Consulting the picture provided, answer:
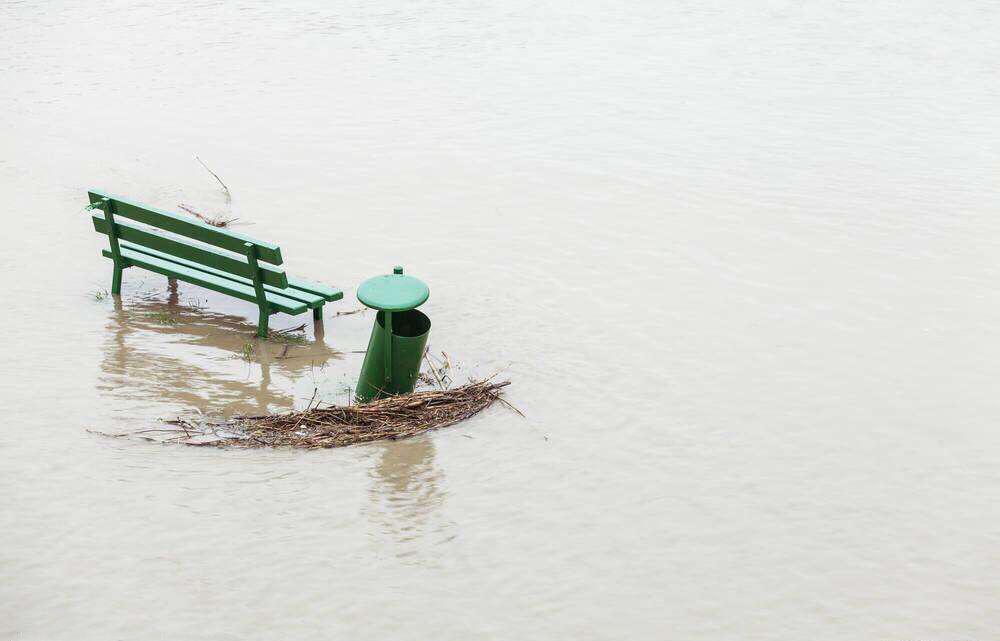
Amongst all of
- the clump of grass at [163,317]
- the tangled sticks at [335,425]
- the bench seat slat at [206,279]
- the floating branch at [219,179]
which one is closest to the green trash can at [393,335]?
the tangled sticks at [335,425]

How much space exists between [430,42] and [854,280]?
11828 mm

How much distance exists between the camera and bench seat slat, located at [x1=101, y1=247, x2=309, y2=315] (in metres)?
8.40

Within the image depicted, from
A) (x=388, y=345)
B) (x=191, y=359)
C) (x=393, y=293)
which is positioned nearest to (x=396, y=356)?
(x=388, y=345)

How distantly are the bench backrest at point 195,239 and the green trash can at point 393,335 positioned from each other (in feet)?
A: 3.59

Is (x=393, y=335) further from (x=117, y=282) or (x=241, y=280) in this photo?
(x=117, y=282)

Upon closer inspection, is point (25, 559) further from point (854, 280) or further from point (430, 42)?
point (430, 42)

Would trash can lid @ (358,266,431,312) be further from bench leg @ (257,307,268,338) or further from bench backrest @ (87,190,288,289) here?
bench leg @ (257,307,268,338)

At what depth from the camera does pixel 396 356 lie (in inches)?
287

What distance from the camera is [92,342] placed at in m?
8.40

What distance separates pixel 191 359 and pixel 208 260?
0.86 m

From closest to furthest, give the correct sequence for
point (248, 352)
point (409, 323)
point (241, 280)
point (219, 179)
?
point (409, 323) < point (248, 352) < point (241, 280) < point (219, 179)

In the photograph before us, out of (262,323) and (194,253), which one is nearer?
(262,323)

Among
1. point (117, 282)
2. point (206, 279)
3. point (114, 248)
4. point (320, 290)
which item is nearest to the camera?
point (320, 290)

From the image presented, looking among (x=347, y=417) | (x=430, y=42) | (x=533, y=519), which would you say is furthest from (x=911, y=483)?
(x=430, y=42)
